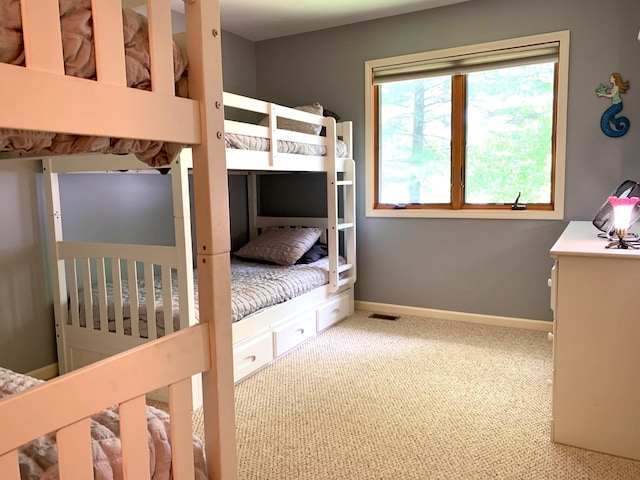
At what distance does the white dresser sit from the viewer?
1761 mm

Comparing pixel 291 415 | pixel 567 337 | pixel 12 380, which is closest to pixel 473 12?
pixel 567 337

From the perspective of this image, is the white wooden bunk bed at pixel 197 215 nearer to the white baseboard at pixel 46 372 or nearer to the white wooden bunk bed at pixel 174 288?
the white wooden bunk bed at pixel 174 288

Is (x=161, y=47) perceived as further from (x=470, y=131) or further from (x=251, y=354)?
(x=470, y=131)

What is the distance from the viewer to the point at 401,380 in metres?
2.51

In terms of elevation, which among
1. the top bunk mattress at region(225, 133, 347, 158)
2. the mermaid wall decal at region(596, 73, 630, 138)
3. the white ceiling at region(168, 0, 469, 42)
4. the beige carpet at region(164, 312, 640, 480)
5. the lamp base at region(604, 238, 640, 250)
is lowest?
the beige carpet at region(164, 312, 640, 480)

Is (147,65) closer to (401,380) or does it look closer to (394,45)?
(401,380)

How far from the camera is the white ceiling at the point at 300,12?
3.24 m

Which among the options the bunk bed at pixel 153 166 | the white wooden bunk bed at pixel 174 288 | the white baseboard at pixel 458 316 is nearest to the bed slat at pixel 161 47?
the bunk bed at pixel 153 166

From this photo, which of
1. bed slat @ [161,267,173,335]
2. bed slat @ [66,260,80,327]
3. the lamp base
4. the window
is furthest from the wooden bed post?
the window

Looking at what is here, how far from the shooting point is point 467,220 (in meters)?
3.42

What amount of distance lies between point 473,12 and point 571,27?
2.07 feet

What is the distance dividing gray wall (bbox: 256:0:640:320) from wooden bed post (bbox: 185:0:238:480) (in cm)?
266

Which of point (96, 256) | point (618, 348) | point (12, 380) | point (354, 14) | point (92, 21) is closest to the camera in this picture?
point (92, 21)

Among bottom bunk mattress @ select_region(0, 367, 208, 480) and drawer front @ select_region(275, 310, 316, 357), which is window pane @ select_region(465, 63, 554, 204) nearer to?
drawer front @ select_region(275, 310, 316, 357)
